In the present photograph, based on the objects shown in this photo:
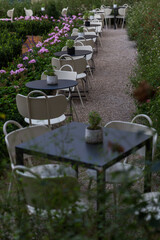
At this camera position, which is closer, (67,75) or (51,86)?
(51,86)

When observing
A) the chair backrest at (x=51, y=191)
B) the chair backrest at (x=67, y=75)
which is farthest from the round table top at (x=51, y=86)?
the chair backrest at (x=51, y=191)

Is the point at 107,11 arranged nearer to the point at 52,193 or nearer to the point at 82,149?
the point at 82,149

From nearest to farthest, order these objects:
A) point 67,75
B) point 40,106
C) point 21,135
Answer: point 21,135 → point 40,106 → point 67,75

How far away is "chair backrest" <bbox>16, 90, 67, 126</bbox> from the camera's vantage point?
3.99 metres

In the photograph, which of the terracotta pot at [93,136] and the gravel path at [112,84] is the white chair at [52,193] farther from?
the gravel path at [112,84]

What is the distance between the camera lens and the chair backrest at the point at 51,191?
5.69 ft

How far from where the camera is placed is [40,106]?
402 cm

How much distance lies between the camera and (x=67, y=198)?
1.80 m

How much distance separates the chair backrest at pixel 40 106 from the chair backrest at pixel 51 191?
1.70m

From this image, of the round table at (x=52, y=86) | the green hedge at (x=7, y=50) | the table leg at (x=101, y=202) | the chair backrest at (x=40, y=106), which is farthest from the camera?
the green hedge at (x=7, y=50)

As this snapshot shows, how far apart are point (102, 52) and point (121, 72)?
8.90ft

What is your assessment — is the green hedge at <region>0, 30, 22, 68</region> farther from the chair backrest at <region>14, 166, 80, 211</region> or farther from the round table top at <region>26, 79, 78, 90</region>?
the chair backrest at <region>14, 166, 80, 211</region>

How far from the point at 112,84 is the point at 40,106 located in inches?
152

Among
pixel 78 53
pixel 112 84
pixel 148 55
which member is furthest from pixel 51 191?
pixel 112 84
